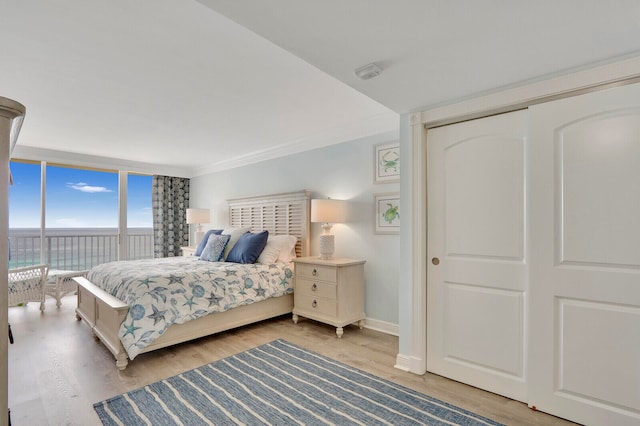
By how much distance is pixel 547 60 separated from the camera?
1831mm

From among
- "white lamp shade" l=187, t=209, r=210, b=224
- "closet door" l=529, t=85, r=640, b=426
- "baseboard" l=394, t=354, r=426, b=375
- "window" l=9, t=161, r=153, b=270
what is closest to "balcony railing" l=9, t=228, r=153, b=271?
"window" l=9, t=161, r=153, b=270

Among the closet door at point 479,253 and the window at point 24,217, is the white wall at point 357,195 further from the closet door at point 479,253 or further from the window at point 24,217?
the window at point 24,217

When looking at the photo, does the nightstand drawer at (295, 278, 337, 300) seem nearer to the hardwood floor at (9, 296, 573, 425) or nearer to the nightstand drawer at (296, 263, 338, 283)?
the nightstand drawer at (296, 263, 338, 283)

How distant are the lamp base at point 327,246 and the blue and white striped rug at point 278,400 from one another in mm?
1318

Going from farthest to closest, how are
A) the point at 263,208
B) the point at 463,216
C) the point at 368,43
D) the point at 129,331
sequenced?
the point at 263,208
the point at 129,331
the point at 463,216
the point at 368,43

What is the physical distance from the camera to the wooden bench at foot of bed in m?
2.69

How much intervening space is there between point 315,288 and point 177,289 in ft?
4.63

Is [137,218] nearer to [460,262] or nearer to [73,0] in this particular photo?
[73,0]

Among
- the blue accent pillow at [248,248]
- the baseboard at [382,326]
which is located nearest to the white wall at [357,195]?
the baseboard at [382,326]

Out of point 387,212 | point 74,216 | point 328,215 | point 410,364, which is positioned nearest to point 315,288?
point 328,215

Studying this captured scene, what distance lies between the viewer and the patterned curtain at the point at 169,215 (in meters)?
6.32

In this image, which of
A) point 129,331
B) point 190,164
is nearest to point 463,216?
point 129,331

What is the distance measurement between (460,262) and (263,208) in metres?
3.27

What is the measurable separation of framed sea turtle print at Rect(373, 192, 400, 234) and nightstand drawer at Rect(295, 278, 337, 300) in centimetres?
82
